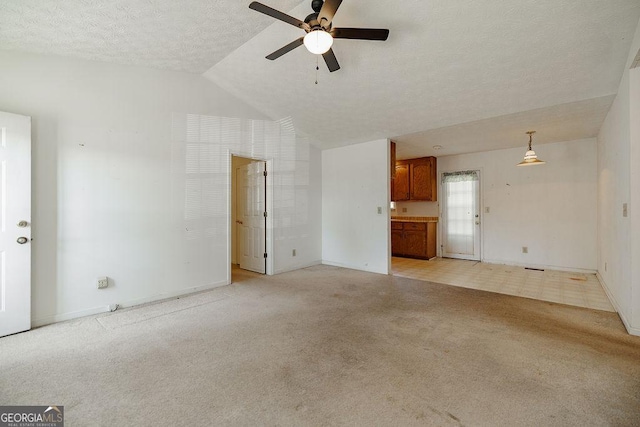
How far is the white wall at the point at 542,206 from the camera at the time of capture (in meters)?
4.94

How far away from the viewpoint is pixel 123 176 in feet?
10.9

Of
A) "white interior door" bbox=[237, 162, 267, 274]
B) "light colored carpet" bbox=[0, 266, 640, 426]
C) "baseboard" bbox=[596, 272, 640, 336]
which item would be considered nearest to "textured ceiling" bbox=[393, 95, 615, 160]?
"baseboard" bbox=[596, 272, 640, 336]

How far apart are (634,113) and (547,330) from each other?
2.17m

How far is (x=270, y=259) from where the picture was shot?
4.94 m

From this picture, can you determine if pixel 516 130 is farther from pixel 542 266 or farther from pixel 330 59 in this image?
pixel 330 59

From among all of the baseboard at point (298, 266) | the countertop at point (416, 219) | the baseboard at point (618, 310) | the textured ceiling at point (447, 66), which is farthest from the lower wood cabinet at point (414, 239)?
the baseboard at point (618, 310)

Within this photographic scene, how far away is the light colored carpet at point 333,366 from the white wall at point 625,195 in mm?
364

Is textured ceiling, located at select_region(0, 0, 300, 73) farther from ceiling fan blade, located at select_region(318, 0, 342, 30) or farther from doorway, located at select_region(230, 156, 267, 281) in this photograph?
doorway, located at select_region(230, 156, 267, 281)

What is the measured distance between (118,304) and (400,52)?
4375 mm

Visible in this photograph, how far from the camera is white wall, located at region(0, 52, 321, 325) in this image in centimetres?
285

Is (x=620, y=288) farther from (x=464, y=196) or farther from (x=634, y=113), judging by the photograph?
(x=464, y=196)

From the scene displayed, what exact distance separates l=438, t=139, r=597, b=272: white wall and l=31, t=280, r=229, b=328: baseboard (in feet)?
18.4

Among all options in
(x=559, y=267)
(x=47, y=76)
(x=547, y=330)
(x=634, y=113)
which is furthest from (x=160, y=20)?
(x=559, y=267)

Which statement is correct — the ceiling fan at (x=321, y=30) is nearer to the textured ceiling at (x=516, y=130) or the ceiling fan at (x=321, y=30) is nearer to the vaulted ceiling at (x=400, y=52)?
the vaulted ceiling at (x=400, y=52)
